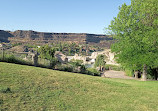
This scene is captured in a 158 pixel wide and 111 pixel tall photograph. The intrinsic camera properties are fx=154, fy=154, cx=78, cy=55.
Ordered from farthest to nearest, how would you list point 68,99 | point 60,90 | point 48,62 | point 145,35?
1. point 48,62
2. point 145,35
3. point 60,90
4. point 68,99

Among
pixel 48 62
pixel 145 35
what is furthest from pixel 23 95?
pixel 145 35

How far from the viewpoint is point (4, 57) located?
17.6 metres

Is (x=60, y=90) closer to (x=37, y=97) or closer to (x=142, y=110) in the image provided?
(x=37, y=97)

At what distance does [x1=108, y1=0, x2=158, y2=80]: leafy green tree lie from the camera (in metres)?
19.8

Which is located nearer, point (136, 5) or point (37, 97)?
point (37, 97)

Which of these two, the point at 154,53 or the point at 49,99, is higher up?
the point at 154,53

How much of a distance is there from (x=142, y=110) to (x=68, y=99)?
12.1 feet

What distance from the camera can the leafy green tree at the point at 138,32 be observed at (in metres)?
19.8

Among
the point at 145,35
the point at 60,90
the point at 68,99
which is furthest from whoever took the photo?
the point at 145,35

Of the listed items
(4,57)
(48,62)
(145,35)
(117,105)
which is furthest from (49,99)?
(145,35)

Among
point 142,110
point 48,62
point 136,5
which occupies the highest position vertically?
point 136,5

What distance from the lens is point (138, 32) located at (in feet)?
65.7

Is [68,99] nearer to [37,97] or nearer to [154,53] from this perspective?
[37,97]

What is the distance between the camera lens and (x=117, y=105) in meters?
7.91
